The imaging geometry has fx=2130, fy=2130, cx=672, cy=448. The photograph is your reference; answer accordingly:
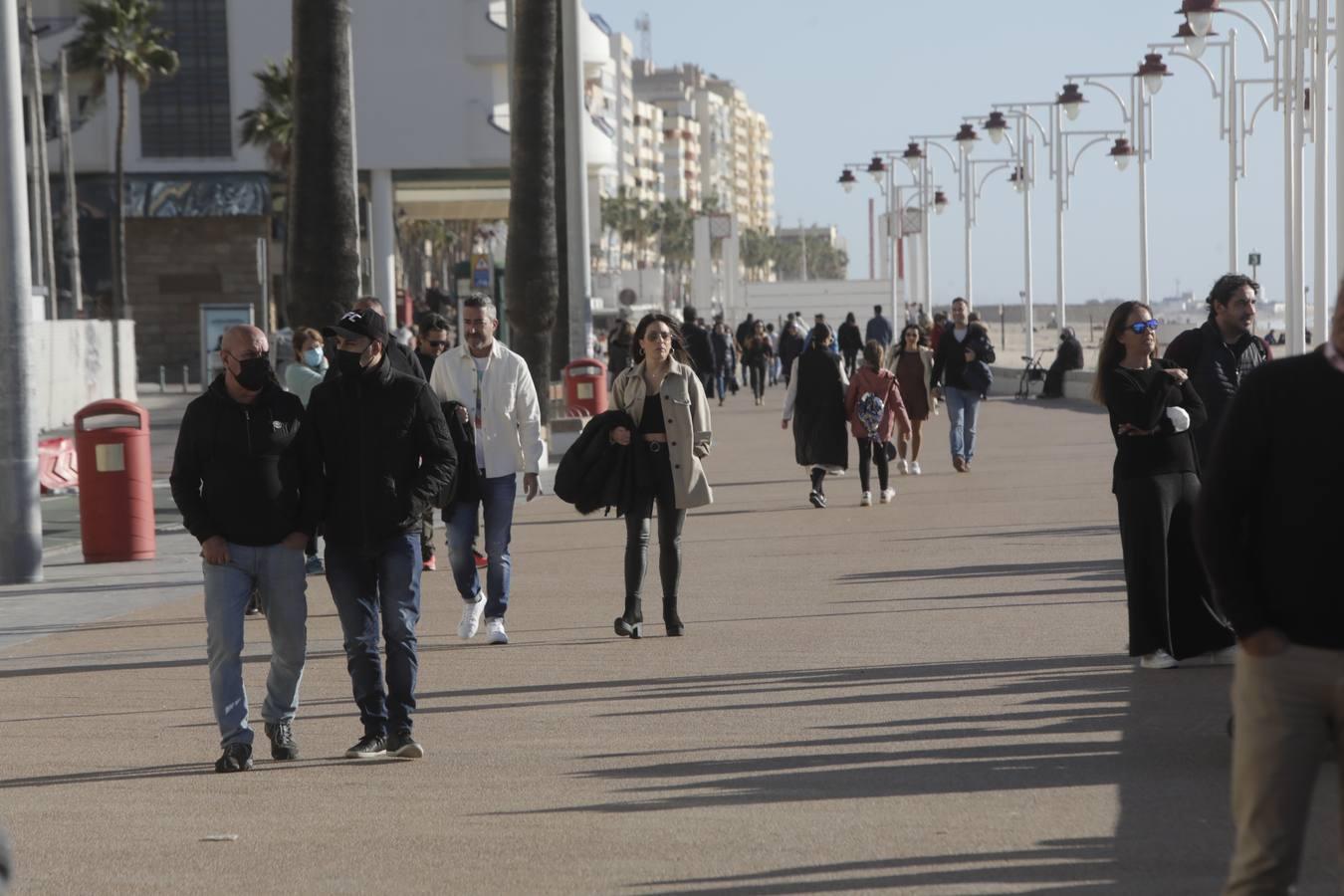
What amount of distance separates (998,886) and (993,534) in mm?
10482

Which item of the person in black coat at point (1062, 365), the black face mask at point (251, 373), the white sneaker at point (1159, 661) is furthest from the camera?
the person in black coat at point (1062, 365)

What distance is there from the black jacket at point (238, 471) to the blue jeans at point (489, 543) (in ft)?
10.3

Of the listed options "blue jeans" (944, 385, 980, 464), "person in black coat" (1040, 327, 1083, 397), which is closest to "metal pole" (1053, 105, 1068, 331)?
"person in black coat" (1040, 327, 1083, 397)

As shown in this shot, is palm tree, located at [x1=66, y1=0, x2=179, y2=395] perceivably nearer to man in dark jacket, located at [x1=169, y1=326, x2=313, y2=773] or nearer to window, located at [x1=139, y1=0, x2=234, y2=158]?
window, located at [x1=139, y1=0, x2=234, y2=158]

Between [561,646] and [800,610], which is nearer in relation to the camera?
[561,646]

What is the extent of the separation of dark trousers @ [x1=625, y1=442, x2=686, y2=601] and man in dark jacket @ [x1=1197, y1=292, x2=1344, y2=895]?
273 inches

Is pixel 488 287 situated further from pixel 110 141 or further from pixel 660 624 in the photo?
pixel 660 624

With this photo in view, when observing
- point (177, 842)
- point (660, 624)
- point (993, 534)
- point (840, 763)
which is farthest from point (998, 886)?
point (993, 534)

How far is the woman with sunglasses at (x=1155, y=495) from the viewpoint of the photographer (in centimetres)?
955

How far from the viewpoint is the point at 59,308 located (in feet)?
200

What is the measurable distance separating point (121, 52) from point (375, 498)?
49491mm

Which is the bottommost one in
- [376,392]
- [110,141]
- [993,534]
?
[993,534]

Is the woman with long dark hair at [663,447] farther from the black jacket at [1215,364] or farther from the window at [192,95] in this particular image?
the window at [192,95]

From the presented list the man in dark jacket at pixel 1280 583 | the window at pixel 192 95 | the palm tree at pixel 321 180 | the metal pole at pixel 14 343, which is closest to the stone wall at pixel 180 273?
the window at pixel 192 95
